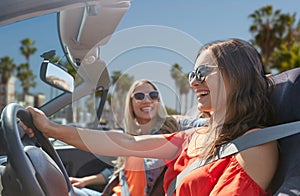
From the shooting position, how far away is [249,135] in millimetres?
1485

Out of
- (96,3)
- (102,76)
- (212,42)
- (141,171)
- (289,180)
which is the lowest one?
(141,171)

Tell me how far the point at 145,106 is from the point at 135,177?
16.8 inches

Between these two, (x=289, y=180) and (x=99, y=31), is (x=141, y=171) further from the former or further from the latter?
(x=289, y=180)

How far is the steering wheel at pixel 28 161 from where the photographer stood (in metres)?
1.31

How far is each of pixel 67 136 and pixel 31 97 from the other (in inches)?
15.3

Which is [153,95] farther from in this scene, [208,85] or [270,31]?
[270,31]

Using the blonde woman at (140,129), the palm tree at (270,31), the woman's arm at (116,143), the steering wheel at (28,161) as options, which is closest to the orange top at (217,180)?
the woman's arm at (116,143)

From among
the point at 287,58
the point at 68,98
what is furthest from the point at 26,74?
the point at 287,58

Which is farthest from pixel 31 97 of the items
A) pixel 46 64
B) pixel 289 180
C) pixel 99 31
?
pixel 289 180

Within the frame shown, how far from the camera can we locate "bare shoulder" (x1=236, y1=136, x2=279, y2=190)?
4.57 ft

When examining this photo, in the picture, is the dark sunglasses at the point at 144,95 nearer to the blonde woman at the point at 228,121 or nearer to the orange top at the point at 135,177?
the orange top at the point at 135,177

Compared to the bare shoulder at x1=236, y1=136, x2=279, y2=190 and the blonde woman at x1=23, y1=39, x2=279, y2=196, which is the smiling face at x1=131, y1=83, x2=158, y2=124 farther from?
the bare shoulder at x1=236, y1=136, x2=279, y2=190

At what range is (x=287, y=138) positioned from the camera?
1485 mm

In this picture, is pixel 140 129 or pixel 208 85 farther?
pixel 140 129
